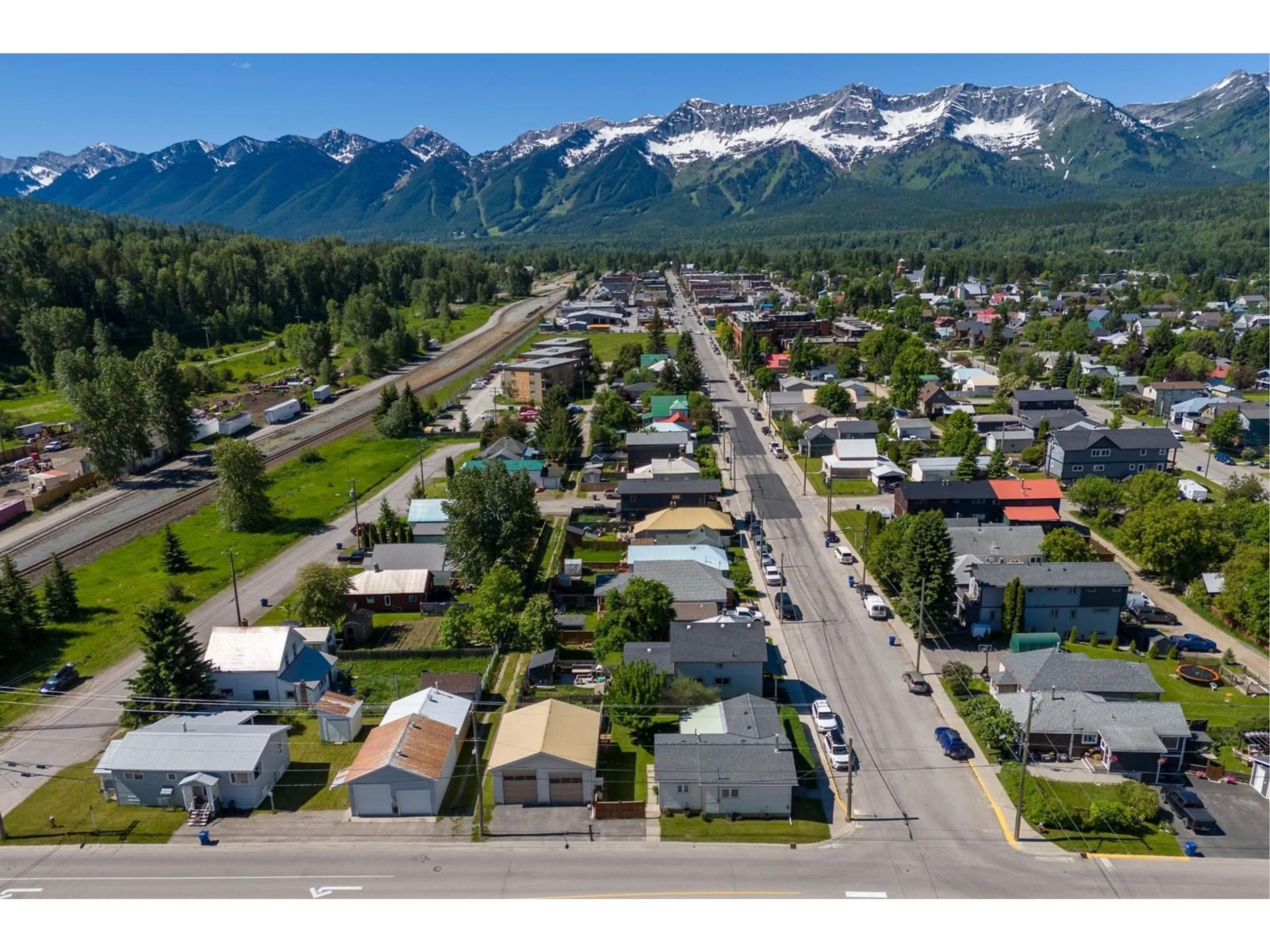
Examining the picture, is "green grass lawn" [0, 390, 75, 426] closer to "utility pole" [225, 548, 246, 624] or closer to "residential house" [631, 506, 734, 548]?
"utility pole" [225, 548, 246, 624]

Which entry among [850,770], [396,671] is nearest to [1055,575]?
[850,770]

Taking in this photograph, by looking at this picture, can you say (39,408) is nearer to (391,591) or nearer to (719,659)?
(391,591)

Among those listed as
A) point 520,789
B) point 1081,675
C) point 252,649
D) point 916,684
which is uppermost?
point 252,649

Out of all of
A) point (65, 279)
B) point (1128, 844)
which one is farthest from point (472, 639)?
point (65, 279)

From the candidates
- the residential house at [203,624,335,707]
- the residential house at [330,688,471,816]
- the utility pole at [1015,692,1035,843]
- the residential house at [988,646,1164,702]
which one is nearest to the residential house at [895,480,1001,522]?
the residential house at [988,646,1164,702]

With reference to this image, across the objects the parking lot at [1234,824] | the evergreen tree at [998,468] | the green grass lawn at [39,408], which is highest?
the green grass lawn at [39,408]

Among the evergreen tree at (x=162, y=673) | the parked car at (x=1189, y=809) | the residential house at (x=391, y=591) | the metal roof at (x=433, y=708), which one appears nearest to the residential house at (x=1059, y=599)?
the parked car at (x=1189, y=809)

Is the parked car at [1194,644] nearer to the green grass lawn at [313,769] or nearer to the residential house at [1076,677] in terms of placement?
the residential house at [1076,677]
